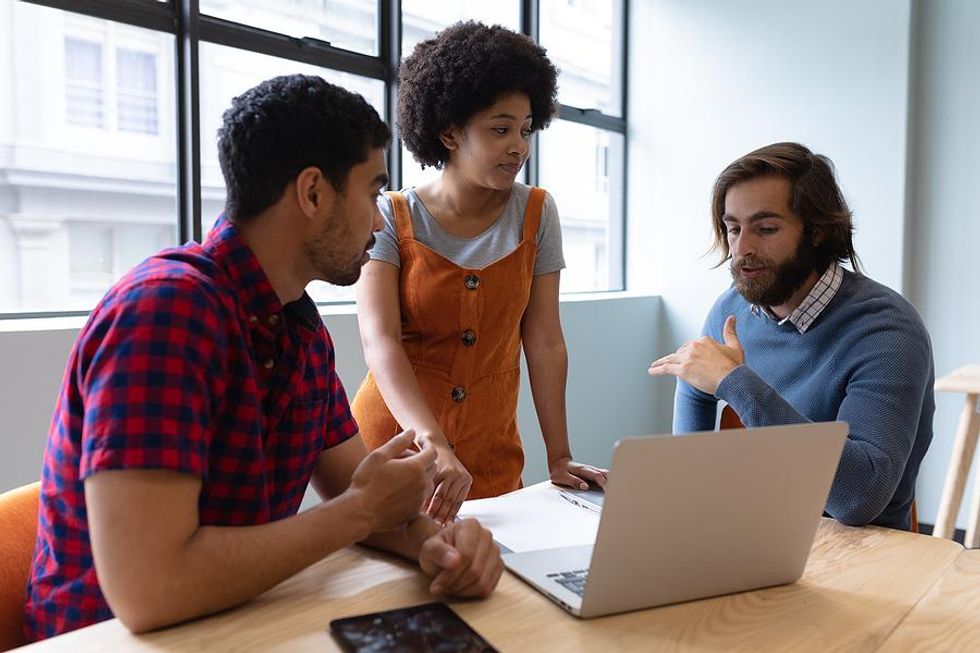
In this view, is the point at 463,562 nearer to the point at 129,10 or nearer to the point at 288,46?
the point at 129,10

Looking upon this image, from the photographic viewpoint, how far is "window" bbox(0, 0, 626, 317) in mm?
2367

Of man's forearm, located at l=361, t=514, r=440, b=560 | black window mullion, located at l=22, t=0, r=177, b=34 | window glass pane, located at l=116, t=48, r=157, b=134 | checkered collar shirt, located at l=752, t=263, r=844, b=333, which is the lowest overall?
man's forearm, located at l=361, t=514, r=440, b=560

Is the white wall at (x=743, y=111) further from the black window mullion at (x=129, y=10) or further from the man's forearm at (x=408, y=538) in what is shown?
the man's forearm at (x=408, y=538)

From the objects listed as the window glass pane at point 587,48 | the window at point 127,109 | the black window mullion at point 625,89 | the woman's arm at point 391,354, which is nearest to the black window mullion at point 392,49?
the window at point 127,109

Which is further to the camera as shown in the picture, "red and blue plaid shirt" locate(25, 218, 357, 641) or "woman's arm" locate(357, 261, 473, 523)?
"woman's arm" locate(357, 261, 473, 523)

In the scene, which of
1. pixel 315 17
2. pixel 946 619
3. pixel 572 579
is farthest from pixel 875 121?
pixel 572 579

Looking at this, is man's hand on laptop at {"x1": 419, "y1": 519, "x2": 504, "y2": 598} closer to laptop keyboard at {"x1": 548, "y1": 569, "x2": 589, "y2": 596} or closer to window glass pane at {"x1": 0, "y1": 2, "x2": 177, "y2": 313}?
laptop keyboard at {"x1": 548, "y1": 569, "x2": 589, "y2": 596}

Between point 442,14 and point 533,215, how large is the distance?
202 cm

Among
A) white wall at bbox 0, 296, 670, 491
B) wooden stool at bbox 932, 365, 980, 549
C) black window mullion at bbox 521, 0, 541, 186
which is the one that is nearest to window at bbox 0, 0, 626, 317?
white wall at bbox 0, 296, 670, 491

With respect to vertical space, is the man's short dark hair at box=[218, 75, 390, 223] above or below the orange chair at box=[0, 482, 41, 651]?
above

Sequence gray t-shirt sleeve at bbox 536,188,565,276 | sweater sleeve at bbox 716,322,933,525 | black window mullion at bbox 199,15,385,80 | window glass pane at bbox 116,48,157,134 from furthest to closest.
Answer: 1. black window mullion at bbox 199,15,385,80
2. window glass pane at bbox 116,48,157,134
3. gray t-shirt sleeve at bbox 536,188,565,276
4. sweater sleeve at bbox 716,322,933,525

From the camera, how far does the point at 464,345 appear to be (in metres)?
1.82

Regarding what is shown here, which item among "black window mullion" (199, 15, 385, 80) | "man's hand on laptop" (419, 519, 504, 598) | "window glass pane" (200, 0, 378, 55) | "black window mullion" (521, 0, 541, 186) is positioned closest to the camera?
"man's hand on laptop" (419, 519, 504, 598)

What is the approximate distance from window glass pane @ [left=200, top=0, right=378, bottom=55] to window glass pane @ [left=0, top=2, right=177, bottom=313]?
283mm
